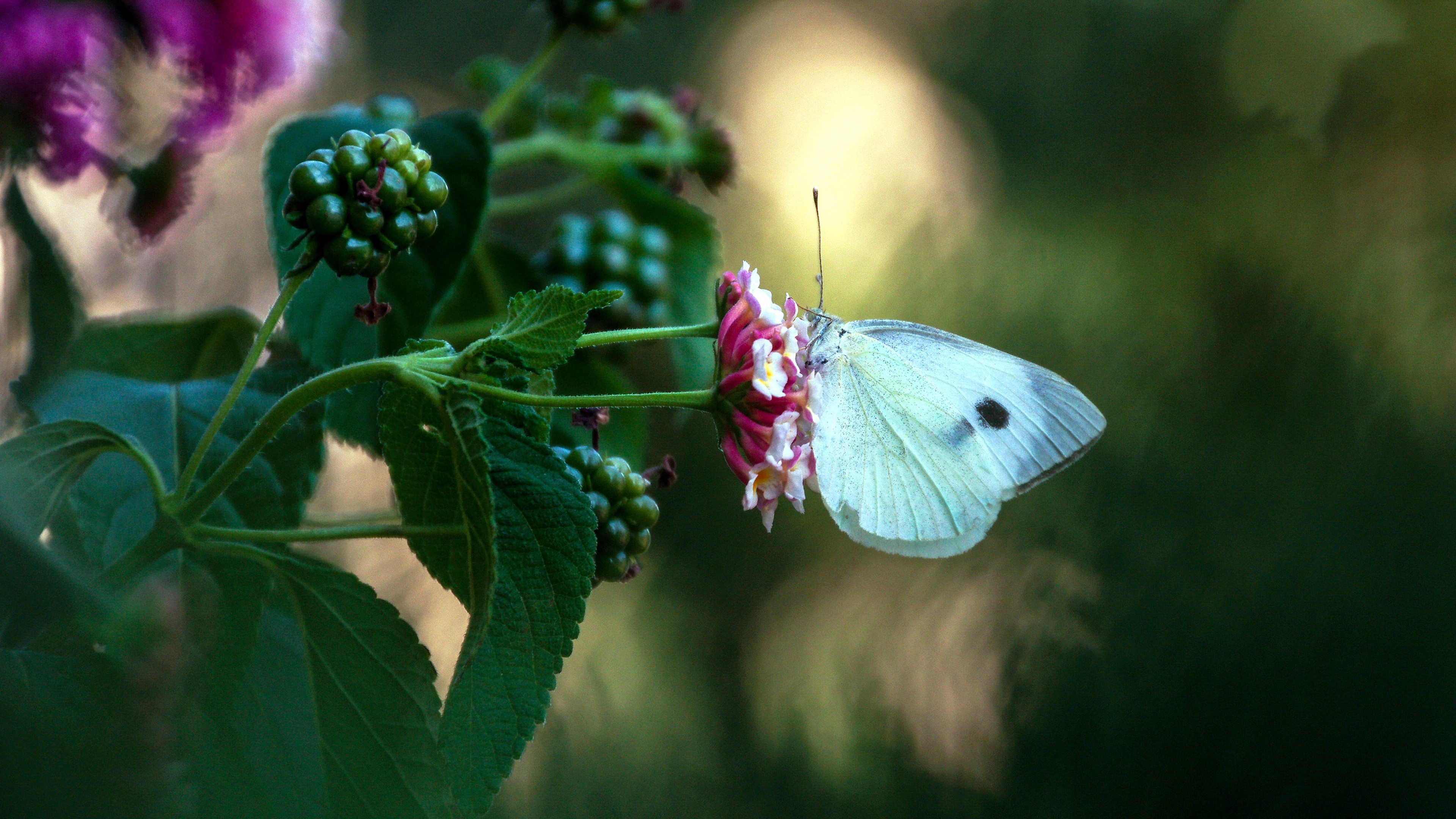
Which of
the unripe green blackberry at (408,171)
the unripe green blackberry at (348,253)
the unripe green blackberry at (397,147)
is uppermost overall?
the unripe green blackberry at (397,147)

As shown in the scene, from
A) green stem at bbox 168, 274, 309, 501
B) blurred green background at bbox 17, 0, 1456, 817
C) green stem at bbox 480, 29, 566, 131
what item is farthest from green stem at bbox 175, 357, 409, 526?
blurred green background at bbox 17, 0, 1456, 817

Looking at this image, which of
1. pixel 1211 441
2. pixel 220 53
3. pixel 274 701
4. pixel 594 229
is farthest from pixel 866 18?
pixel 274 701

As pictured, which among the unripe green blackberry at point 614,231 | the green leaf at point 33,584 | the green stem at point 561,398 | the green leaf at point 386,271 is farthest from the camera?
the unripe green blackberry at point 614,231

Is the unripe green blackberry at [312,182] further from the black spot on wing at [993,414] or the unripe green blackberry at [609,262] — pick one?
the black spot on wing at [993,414]

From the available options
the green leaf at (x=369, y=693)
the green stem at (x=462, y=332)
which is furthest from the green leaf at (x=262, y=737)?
the green stem at (x=462, y=332)

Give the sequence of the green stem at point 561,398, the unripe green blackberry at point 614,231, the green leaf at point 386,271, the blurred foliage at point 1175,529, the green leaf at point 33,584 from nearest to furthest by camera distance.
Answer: the green leaf at point 33,584
the green stem at point 561,398
the green leaf at point 386,271
the unripe green blackberry at point 614,231
the blurred foliage at point 1175,529

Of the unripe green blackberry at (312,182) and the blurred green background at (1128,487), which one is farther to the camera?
the blurred green background at (1128,487)

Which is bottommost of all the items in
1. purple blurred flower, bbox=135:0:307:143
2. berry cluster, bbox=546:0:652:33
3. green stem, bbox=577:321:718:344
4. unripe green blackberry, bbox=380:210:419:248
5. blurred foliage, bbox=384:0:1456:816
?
blurred foliage, bbox=384:0:1456:816

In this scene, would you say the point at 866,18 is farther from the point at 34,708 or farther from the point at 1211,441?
the point at 34,708

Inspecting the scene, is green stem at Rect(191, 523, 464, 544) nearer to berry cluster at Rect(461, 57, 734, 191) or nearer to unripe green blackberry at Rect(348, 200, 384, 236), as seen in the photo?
unripe green blackberry at Rect(348, 200, 384, 236)

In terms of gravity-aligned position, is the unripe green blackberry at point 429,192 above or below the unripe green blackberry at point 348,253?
above
